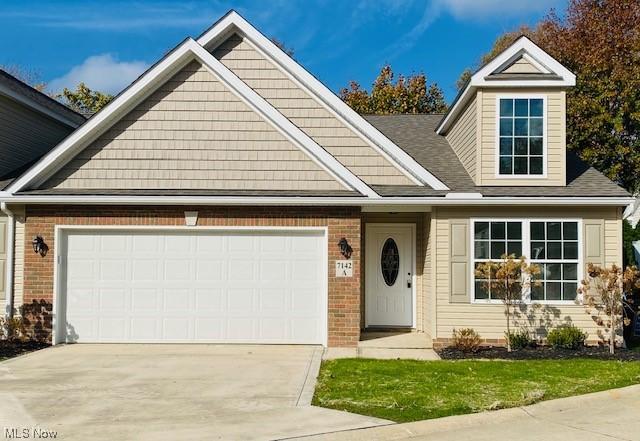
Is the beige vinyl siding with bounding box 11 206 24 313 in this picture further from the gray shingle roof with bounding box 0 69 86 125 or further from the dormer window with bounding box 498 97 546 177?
the dormer window with bounding box 498 97 546 177

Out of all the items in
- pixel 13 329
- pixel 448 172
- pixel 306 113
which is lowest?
pixel 13 329

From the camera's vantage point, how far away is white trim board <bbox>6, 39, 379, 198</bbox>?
1127cm

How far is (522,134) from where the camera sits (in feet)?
39.2

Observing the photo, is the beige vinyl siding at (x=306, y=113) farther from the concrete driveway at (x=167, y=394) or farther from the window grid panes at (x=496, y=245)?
the concrete driveway at (x=167, y=394)

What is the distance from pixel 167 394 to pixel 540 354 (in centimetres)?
641

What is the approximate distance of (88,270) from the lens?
38.2 ft

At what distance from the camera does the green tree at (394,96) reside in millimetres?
28672

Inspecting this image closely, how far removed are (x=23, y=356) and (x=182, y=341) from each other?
2.73 meters

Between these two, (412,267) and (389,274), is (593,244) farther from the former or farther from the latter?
(389,274)

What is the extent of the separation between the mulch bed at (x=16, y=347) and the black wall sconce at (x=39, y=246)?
5.45 ft

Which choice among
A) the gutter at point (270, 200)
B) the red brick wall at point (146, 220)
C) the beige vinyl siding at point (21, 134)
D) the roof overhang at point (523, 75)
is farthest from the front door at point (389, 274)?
the beige vinyl siding at point (21, 134)

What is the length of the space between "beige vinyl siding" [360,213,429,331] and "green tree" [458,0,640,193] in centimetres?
987

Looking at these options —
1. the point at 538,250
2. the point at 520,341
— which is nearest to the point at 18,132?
the point at 538,250

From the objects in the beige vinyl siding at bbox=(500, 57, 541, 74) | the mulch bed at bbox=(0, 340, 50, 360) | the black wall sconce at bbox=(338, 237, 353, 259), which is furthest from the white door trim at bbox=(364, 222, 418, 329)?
the mulch bed at bbox=(0, 340, 50, 360)
